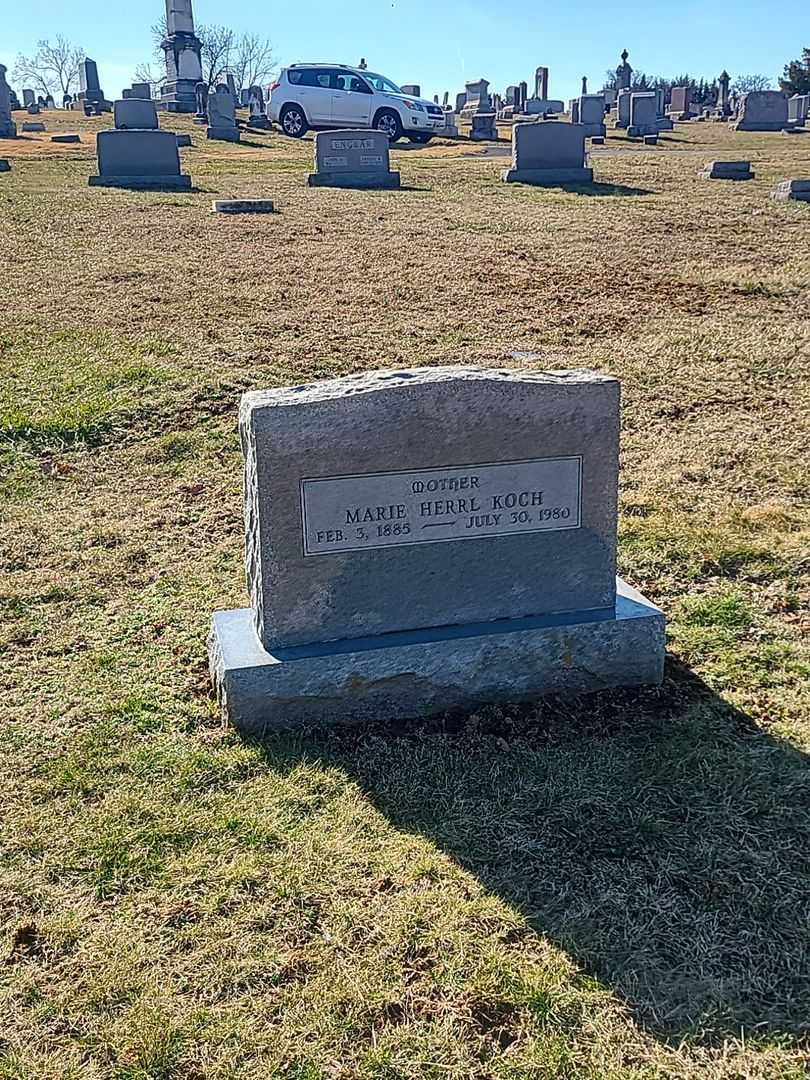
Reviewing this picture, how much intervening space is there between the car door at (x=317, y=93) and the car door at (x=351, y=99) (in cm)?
19

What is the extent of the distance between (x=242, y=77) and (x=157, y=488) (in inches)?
3962

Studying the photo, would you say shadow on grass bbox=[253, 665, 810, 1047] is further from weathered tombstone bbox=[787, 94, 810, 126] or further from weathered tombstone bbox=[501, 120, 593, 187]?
weathered tombstone bbox=[787, 94, 810, 126]

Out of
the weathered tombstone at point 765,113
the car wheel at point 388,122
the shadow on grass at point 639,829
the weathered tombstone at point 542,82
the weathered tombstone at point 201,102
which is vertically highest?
the weathered tombstone at point 542,82

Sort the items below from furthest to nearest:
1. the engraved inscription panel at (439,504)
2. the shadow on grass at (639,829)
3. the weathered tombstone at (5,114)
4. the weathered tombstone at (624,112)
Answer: the weathered tombstone at (624,112)
the weathered tombstone at (5,114)
the engraved inscription panel at (439,504)
the shadow on grass at (639,829)

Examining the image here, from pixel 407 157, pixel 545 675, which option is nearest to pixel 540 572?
pixel 545 675

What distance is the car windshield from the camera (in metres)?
24.1

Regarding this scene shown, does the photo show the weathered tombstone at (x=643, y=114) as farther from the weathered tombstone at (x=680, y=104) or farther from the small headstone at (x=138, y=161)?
the small headstone at (x=138, y=161)

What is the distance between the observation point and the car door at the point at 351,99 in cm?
2408

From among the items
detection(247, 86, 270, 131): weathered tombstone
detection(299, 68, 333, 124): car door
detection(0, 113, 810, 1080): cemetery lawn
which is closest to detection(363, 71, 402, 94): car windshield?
detection(299, 68, 333, 124): car door

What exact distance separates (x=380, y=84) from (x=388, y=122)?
90 centimetres

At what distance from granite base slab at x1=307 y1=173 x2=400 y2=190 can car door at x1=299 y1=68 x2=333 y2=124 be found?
888 centimetres

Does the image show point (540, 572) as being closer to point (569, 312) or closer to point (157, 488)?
point (157, 488)

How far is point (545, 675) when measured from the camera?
3596mm

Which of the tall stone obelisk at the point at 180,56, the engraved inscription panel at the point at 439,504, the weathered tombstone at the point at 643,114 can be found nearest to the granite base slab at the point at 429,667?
the engraved inscription panel at the point at 439,504
